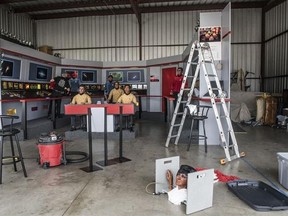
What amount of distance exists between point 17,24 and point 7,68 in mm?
6327

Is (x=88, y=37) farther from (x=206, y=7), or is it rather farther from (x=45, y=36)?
(x=206, y=7)

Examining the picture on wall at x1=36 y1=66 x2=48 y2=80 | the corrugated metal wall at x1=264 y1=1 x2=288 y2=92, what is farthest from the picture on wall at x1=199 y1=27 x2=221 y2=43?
the corrugated metal wall at x1=264 y1=1 x2=288 y2=92

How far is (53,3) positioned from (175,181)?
1051 centimetres

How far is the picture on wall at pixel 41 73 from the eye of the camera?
7.79 m

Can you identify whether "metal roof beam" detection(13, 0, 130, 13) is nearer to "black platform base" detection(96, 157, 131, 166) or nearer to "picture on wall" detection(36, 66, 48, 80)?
"picture on wall" detection(36, 66, 48, 80)

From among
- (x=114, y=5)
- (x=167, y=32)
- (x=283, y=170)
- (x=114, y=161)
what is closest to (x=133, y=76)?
(x=167, y=32)

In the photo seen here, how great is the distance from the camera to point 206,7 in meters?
11.0

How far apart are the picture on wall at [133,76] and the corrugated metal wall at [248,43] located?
177 inches

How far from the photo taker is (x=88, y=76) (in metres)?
10.3

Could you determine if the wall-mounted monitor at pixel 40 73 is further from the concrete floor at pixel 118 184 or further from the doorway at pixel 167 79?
the doorway at pixel 167 79

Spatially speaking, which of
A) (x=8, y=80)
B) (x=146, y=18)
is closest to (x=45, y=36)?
(x=146, y=18)

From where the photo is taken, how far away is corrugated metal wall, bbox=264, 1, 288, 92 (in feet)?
31.0

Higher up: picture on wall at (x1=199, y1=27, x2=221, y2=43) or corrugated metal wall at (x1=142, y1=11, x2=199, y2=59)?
corrugated metal wall at (x1=142, y1=11, x2=199, y2=59)

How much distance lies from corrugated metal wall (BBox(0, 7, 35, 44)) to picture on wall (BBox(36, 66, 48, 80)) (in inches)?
155
